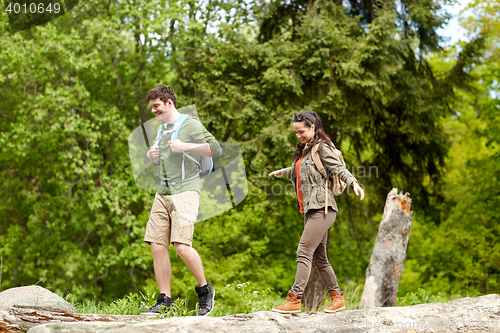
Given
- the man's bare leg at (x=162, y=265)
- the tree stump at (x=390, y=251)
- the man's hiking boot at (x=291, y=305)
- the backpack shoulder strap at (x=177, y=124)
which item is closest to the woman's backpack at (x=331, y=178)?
the man's hiking boot at (x=291, y=305)

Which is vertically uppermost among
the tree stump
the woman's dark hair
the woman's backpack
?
the woman's dark hair

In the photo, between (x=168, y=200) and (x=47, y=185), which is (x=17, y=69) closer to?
(x=47, y=185)

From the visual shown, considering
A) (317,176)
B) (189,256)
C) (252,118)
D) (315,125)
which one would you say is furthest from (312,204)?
(252,118)

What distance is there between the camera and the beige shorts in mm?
3756

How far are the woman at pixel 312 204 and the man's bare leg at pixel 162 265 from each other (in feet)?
3.35

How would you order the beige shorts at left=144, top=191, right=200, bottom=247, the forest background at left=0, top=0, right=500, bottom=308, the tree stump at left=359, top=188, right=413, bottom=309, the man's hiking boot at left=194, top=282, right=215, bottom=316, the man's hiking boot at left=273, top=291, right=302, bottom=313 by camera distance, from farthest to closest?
1. the forest background at left=0, top=0, right=500, bottom=308
2. the tree stump at left=359, top=188, right=413, bottom=309
3. the man's hiking boot at left=194, top=282, right=215, bottom=316
4. the beige shorts at left=144, top=191, right=200, bottom=247
5. the man's hiking boot at left=273, top=291, right=302, bottom=313

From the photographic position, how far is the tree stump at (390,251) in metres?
6.84

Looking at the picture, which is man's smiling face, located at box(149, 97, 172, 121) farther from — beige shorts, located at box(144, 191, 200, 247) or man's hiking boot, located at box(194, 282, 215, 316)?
man's hiking boot, located at box(194, 282, 215, 316)

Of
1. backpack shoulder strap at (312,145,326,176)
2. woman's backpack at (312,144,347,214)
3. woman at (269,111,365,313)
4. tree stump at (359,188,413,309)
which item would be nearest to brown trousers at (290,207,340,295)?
woman at (269,111,365,313)

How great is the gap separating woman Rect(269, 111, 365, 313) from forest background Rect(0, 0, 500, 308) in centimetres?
495

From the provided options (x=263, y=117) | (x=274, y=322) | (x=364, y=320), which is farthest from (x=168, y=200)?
(x=263, y=117)

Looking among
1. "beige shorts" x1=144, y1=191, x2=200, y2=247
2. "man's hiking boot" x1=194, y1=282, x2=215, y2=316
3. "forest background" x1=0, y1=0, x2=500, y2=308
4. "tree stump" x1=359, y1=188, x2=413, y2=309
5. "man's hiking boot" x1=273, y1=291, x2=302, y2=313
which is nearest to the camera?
"man's hiking boot" x1=273, y1=291, x2=302, y2=313

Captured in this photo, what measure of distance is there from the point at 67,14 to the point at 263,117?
687 cm

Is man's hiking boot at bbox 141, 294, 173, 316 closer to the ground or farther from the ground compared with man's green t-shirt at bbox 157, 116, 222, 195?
closer to the ground
